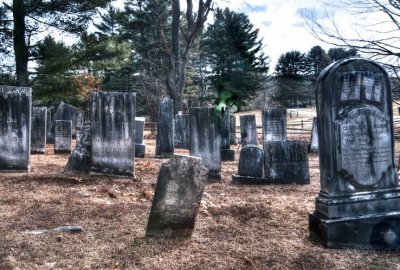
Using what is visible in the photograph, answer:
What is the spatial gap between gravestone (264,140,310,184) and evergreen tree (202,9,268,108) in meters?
22.4

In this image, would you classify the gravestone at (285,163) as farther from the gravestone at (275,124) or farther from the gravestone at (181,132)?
the gravestone at (181,132)

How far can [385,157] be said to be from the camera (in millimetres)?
4191

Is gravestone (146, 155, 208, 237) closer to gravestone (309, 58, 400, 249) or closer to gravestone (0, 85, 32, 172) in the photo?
gravestone (309, 58, 400, 249)

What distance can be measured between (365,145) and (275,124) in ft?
27.6

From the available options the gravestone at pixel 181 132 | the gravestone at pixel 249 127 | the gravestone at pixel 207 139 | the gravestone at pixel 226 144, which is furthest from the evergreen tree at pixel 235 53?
the gravestone at pixel 207 139

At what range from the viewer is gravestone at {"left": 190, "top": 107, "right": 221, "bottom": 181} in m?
7.67

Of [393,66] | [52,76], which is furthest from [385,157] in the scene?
[52,76]

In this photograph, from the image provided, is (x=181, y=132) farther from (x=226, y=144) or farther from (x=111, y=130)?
(x=111, y=130)

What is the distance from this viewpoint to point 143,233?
163 inches

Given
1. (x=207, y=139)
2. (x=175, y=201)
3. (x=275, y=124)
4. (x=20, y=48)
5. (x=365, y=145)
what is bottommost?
(x=175, y=201)

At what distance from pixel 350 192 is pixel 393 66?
6.25 metres

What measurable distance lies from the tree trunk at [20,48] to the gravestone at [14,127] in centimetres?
896

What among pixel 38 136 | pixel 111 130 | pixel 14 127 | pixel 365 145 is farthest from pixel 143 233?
pixel 38 136

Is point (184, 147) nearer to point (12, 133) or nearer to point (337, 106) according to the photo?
point (12, 133)
